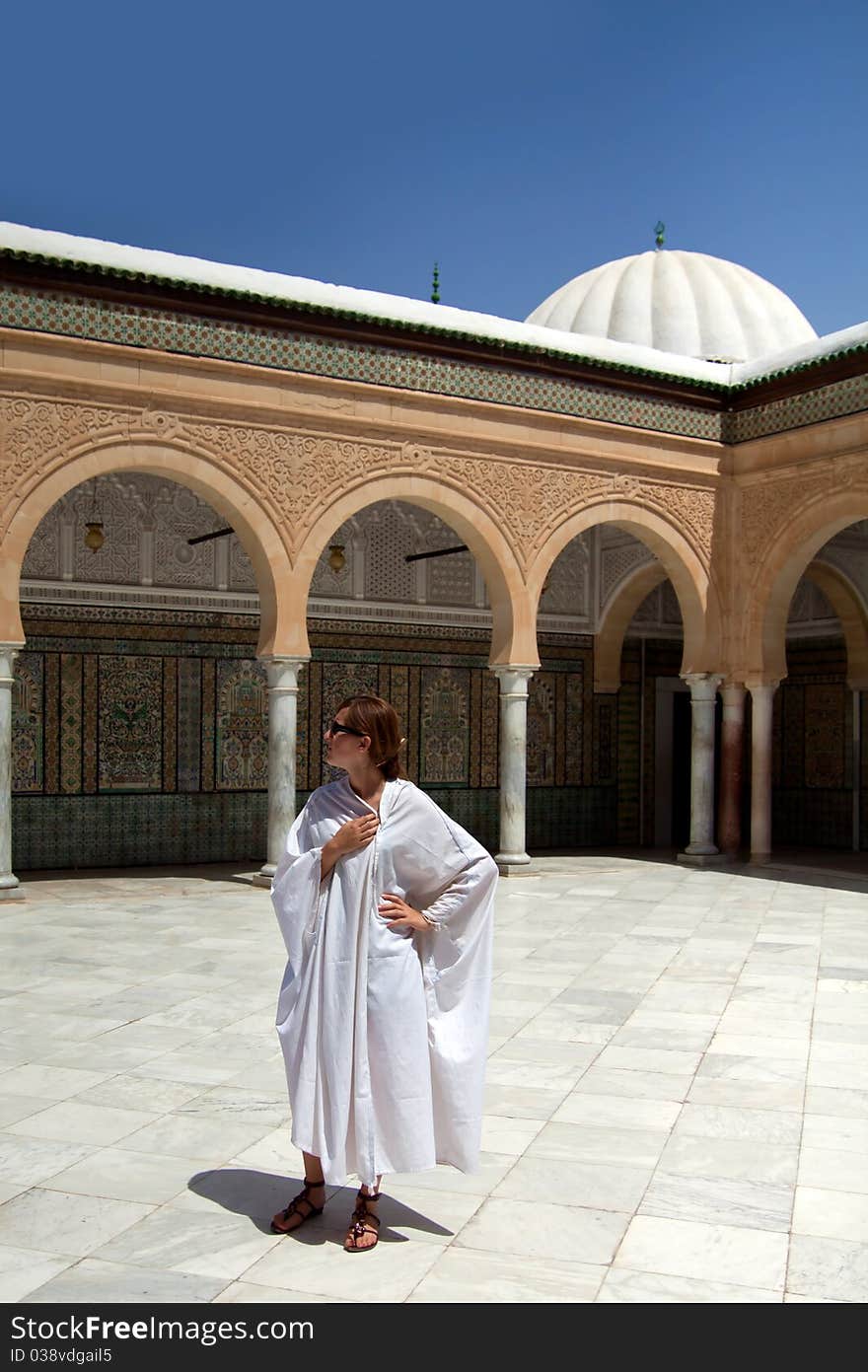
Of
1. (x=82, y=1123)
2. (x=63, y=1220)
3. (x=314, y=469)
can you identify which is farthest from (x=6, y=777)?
(x=63, y=1220)

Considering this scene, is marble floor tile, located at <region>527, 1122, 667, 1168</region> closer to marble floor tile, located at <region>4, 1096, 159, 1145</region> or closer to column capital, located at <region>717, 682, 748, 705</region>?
marble floor tile, located at <region>4, 1096, 159, 1145</region>

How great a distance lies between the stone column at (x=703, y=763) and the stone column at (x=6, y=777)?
5.67 m

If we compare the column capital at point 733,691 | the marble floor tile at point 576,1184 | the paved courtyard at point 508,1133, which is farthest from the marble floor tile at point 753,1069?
the column capital at point 733,691

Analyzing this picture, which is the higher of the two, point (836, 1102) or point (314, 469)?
point (314, 469)

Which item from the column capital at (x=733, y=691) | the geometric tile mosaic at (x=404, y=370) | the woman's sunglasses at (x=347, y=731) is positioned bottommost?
the woman's sunglasses at (x=347, y=731)

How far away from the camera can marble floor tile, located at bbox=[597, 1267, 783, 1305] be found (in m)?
2.59

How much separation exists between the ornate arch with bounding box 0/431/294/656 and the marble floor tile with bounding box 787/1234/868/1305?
261 inches

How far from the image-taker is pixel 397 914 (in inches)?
114

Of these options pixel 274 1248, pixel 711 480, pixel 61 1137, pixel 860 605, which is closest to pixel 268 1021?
pixel 61 1137

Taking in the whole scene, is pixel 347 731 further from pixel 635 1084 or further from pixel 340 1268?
pixel 635 1084

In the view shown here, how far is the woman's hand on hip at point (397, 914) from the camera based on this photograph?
2.90m

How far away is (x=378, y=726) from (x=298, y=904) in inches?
17.2

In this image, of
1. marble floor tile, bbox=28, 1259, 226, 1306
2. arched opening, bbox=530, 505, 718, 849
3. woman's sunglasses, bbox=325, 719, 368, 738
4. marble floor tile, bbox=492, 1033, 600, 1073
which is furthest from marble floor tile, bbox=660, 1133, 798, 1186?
arched opening, bbox=530, 505, 718, 849

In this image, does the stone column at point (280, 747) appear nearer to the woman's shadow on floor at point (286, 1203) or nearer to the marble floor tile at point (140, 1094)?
the marble floor tile at point (140, 1094)
